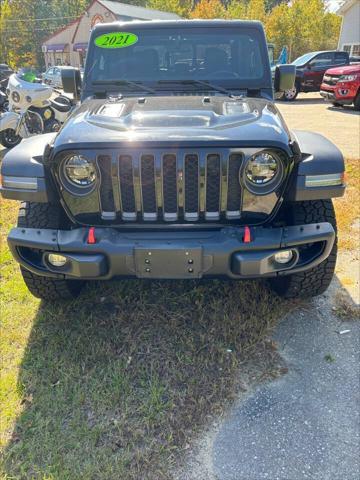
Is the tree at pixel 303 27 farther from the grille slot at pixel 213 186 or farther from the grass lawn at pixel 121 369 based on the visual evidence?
the grille slot at pixel 213 186

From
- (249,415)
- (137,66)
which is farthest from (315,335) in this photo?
(137,66)

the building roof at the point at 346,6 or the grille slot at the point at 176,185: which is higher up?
Result: the grille slot at the point at 176,185

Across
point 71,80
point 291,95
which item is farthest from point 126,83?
point 291,95

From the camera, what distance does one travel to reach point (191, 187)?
7.27 ft

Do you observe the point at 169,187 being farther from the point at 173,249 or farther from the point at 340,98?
the point at 340,98

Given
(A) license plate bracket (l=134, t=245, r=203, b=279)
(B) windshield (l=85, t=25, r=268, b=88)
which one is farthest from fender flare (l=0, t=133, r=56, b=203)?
(B) windshield (l=85, t=25, r=268, b=88)

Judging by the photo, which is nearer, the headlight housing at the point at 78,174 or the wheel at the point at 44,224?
the headlight housing at the point at 78,174

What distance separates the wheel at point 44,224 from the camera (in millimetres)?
2529

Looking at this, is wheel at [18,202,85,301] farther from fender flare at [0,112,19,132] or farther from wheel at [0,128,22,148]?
wheel at [0,128,22,148]

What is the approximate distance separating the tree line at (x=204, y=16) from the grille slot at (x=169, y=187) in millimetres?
33451

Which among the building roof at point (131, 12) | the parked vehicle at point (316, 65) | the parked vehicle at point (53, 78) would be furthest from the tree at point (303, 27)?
the parked vehicle at point (316, 65)

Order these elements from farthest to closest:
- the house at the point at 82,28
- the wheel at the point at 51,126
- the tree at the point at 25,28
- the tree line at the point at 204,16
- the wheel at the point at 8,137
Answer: the tree at the point at 25,28, the house at the point at 82,28, the tree line at the point at 204,16, the wheel at the point at 51,126, the wheel at the point at 8,137

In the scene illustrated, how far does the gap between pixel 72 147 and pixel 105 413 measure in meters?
1.41

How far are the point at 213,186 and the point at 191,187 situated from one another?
0.12 m
